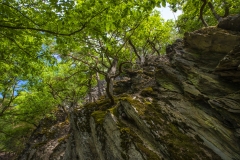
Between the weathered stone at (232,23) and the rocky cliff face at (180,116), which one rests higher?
the weathered stone at (232,23)

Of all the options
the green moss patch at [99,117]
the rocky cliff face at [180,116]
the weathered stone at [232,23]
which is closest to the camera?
the rocky cliff face at [180,116]

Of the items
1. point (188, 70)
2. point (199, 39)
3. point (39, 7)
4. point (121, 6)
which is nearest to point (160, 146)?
point (121, 6)

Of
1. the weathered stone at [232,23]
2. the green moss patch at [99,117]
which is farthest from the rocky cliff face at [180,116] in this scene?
the weathered stone at [232,23]

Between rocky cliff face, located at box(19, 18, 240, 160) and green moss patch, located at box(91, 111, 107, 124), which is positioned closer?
rocky cliff face, located at box(19, 18, 240, 160)

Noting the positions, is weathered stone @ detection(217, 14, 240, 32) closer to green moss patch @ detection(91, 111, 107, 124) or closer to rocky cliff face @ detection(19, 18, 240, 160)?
rocky cliff face @ detection(19, 18, 240, 160)

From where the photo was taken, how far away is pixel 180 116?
8477 millimetres

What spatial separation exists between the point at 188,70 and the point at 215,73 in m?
1.67

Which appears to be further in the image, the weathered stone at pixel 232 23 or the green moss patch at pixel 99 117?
the weathered stone at pixel 232 23

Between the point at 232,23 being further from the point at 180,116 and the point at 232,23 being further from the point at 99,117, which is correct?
the point at 99,117

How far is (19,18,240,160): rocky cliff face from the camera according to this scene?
691cm

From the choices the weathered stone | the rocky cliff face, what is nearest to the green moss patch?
the rocky cliff face

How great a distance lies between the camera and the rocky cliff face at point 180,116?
22.7ft

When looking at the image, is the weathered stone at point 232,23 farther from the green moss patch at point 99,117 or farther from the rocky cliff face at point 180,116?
the green moss patch at point 99,117

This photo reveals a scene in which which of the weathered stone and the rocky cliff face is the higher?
the weathered stone
